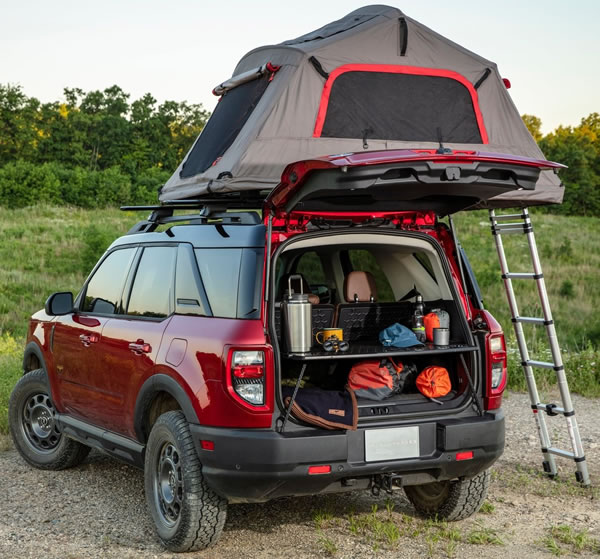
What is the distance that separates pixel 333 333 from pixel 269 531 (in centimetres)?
132

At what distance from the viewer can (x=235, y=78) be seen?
25.3ft

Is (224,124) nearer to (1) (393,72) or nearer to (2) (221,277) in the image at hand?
(1) (393,72)

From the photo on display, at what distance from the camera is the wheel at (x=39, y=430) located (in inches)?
272

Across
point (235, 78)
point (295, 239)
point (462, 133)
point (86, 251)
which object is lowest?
point (295, 239)

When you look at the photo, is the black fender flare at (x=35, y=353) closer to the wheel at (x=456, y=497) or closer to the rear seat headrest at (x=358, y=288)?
the rear seat headrest at (x=358, y=288)

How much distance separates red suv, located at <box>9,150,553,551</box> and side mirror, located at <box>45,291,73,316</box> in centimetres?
40

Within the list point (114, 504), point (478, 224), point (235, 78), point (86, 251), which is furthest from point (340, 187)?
point (478, 224)

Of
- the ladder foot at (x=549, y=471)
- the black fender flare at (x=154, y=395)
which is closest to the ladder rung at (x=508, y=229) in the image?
the ladder foot at (x=549, y=471)

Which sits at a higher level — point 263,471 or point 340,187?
point 340,187

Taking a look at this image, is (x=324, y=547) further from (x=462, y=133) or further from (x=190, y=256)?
(x=462, y=133)

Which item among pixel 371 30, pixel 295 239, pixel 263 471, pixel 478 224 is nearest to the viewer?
pixel 263 471

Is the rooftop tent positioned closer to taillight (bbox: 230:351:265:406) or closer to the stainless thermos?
the stainless thermos

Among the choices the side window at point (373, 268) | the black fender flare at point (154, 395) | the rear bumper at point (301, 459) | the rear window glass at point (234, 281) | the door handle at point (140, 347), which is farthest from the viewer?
the side window at point (373, 268)

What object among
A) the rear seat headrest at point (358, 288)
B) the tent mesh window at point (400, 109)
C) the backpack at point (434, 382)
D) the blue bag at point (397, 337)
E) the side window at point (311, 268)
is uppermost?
the tent mesh window at point (400, 109)
